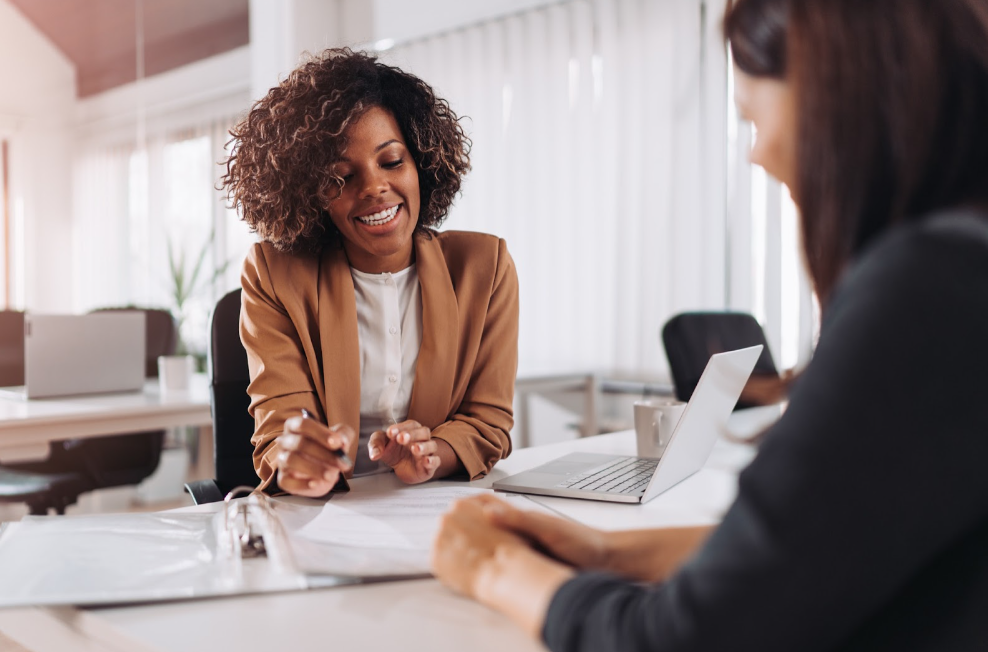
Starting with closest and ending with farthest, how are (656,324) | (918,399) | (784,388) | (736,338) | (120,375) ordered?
(918,399)
(784,388)
(736,338)
(120,375)
(656,324)

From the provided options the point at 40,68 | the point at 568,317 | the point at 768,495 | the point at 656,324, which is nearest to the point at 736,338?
the point at 656,324

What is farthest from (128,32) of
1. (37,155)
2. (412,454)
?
(412,454)

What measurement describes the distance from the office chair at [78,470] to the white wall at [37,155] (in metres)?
4.06

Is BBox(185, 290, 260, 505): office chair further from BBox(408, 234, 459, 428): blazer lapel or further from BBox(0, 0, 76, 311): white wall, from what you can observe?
BBox(0, 0, 76, 311): white wall

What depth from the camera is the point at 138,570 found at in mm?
759

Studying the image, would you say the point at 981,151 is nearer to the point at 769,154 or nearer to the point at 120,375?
the point at 769,154

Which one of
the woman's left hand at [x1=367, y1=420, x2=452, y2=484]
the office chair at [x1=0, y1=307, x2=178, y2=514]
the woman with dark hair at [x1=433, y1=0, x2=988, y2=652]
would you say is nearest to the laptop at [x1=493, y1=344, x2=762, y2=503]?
the woman's left hand at [x1=367, y1=420, x2=452, y2=484]

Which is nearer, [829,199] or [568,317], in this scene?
[829,199]

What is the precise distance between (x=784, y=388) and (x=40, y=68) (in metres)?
7.01

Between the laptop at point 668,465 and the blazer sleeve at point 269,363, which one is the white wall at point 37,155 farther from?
the laptop at point 668,465

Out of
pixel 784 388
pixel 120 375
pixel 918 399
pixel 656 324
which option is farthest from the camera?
pixel 656 324

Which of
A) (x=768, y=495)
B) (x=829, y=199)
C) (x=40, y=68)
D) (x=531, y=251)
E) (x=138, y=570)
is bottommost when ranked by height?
(x=138, y=570)

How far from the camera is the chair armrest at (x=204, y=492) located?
135cm

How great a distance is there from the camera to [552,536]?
2.29ft
